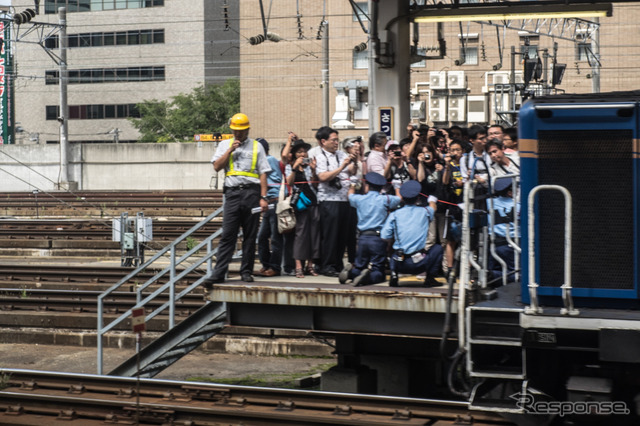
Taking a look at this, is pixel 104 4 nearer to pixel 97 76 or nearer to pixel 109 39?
pixel 109 39

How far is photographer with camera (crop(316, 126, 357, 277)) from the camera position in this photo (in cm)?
1032

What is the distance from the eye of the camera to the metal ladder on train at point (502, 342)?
684 cm

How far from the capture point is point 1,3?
19.4 metres

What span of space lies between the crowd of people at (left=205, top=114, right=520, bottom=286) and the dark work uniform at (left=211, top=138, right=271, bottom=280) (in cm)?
1

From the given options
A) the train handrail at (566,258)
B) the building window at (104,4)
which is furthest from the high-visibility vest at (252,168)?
the building window at (104,4)

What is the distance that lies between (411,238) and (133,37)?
6255 centimetres

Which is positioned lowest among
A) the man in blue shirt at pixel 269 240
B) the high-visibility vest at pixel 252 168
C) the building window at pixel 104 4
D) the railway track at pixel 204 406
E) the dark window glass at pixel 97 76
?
the railway track at pixel 204 406

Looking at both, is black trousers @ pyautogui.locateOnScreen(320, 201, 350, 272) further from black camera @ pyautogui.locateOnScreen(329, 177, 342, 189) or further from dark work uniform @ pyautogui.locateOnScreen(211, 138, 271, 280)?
dark work uniform @ pyautogui.locateOnScreen(211, 138, 271, 280)

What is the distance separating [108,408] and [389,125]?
264 inches

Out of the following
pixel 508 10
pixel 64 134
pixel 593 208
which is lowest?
pixel 593 208

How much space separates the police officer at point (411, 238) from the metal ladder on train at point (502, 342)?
1888 mm

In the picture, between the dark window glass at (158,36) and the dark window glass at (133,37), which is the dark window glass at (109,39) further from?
the dark window glass at (158,36)

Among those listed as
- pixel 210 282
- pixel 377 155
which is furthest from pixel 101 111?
pixel 210 282

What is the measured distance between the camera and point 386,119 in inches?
545
